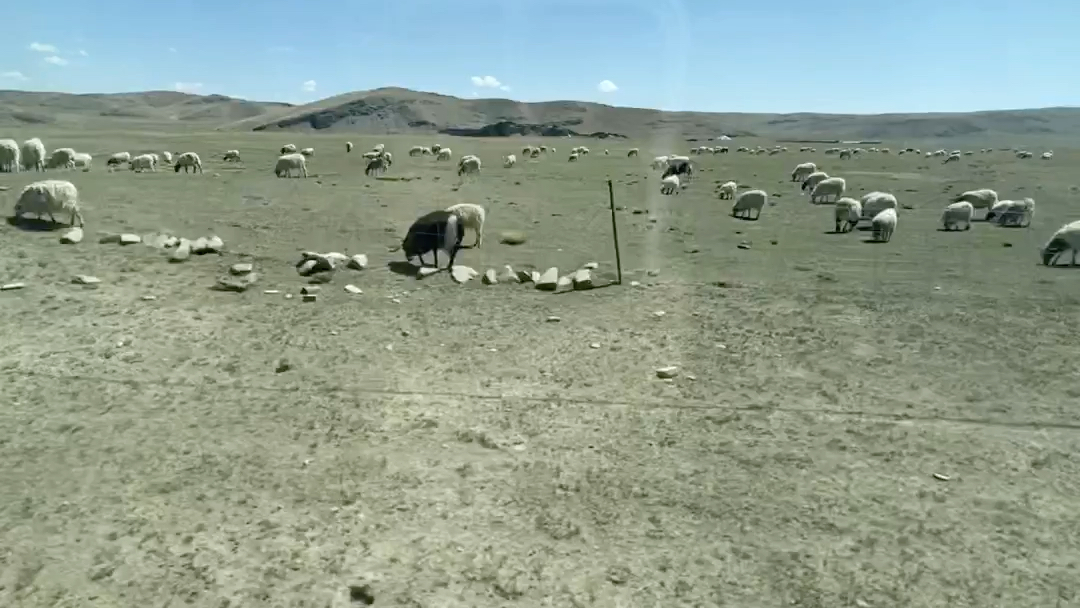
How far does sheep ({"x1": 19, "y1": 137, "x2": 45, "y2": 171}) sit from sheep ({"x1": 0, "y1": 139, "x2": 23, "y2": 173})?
34.6 inches

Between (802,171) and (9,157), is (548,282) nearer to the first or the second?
(9,157)

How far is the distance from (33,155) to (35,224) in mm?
18605

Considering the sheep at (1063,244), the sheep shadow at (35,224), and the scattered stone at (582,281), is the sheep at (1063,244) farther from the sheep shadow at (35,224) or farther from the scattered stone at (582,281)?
the sheep shadow at (35,224)

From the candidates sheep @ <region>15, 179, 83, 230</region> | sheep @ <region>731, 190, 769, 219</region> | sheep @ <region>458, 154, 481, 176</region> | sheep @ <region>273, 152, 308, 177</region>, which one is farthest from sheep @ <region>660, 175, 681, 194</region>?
sheep @ <region>15, 179, 83, 230</region>

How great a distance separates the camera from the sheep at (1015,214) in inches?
859

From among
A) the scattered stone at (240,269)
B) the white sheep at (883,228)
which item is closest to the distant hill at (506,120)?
the white sheep at (883,228)

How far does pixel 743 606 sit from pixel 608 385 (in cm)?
362

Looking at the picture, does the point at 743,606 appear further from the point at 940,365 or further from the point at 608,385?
the point at 940,365

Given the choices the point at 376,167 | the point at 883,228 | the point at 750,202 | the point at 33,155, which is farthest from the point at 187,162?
the point at 883,228

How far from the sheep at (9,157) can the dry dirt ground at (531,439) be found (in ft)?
58.1

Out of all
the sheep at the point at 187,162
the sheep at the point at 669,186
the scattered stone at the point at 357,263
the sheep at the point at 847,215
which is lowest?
the scattered stone at the point at 357,263

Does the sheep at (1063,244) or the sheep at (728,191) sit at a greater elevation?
the sheep at (728,191)

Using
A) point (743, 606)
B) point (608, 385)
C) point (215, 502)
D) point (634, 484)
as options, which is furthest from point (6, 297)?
point (743, 606)

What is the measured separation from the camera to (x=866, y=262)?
1526cm
